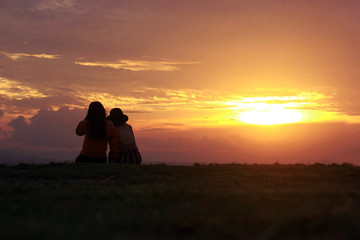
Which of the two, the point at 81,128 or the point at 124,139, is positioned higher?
the point at 81,128

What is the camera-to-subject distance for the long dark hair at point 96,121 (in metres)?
19.2

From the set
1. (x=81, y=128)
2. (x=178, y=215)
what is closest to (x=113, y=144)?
(x=81, y=128)

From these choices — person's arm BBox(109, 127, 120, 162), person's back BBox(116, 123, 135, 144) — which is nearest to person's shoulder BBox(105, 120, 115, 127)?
person's arm BBox(109, 127, 120, 162)

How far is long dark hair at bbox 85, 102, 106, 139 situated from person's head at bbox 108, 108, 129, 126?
1.28 meters

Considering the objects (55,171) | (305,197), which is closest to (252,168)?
(55,171)

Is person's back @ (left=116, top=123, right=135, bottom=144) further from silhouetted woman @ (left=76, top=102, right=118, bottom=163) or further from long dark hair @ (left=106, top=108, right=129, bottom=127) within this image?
silhouetted woman @ (left=76, top=102, right=118, bottom=163)

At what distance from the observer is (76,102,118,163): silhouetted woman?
19219mm

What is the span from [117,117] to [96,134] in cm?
170

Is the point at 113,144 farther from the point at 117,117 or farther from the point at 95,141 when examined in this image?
the point at 117,117

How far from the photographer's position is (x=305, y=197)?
798 cm

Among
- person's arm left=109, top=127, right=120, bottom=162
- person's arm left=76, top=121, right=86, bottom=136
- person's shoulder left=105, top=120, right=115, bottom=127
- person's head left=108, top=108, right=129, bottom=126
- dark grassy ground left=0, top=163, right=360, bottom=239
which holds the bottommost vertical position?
dark grassy ground left=0, top=163, right=360, bottom=239

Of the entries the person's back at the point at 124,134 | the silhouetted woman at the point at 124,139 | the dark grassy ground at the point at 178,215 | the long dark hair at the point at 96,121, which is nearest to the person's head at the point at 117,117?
the silhouetted woman at the point at 124,139

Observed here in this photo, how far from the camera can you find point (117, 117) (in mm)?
20594

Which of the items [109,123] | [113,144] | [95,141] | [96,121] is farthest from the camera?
[113,144]
